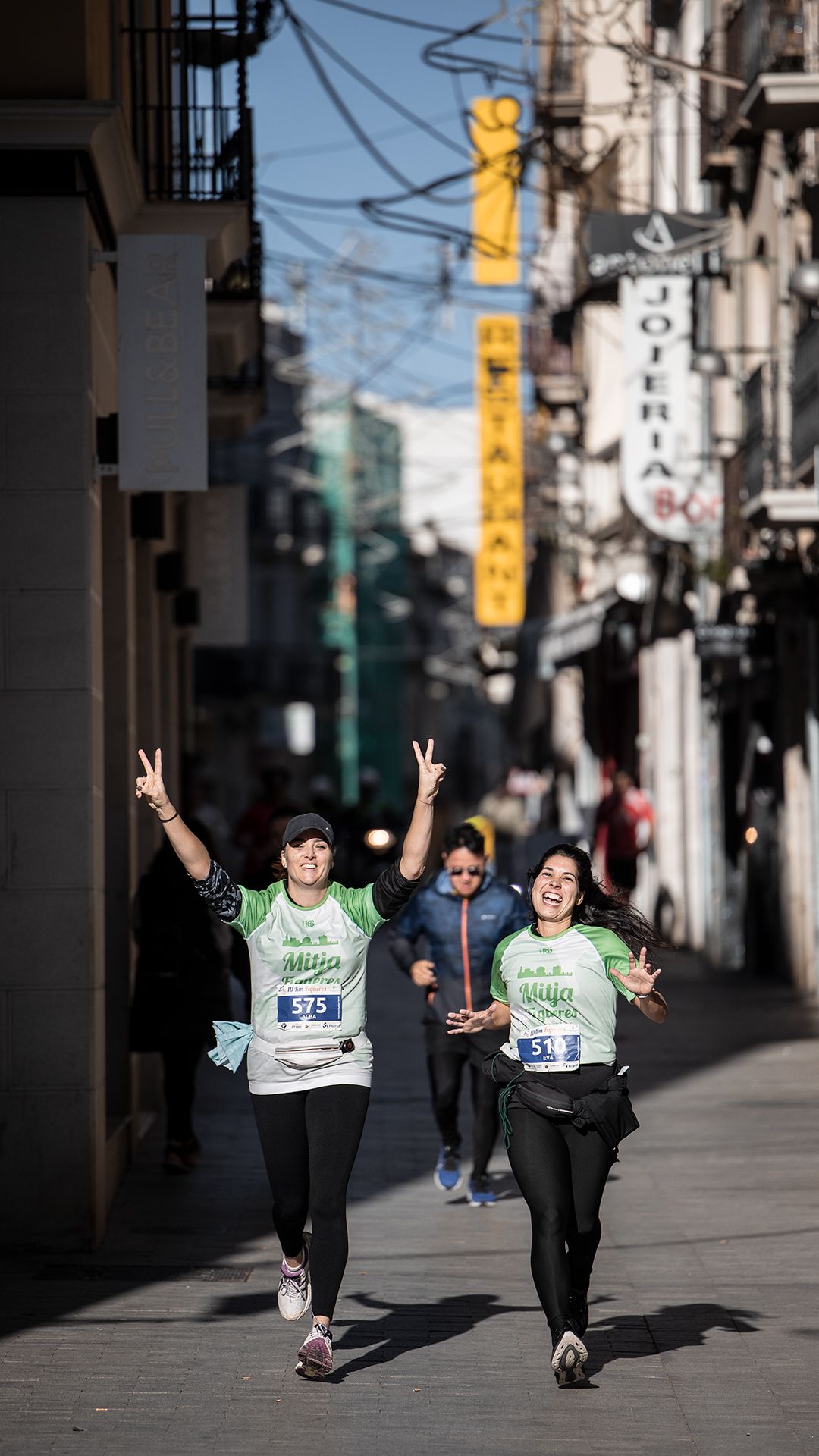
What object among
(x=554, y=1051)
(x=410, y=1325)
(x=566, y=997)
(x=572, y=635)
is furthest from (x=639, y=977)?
(x=572, y=635)

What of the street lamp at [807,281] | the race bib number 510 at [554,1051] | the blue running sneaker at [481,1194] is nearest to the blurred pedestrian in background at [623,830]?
the street lamp at [807,281]

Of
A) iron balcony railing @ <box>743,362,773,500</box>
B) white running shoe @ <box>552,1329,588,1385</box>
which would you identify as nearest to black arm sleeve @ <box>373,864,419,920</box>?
white running shoe @ <box>552,1329,588,1385</box>

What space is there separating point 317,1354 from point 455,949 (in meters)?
3.85

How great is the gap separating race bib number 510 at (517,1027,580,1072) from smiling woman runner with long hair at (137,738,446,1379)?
0.52 meters

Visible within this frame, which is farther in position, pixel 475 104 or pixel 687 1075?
pixel 475 104

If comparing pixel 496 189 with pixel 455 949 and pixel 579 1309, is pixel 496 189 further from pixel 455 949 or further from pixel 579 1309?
pixel 579 1309

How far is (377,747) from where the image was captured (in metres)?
77.9

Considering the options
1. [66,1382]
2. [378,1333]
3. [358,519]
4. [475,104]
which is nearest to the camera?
[66,1382]

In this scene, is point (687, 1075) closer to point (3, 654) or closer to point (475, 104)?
point (3, 654)

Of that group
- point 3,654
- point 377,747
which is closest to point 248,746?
point 377,747

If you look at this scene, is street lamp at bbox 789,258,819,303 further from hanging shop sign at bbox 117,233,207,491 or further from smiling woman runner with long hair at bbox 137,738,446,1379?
smiling woman runner with long hair at bbox 137,738,446,1379

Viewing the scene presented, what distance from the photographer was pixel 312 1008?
6.93 metres

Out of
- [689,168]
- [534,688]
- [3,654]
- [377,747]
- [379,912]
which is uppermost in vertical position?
[689,168]

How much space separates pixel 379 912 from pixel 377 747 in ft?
233
